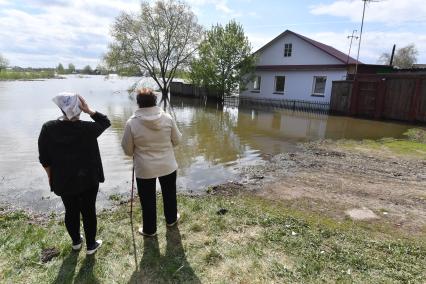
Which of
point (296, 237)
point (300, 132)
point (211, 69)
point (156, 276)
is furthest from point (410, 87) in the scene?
point (156, 276)

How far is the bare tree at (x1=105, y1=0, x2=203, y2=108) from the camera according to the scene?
2722cm

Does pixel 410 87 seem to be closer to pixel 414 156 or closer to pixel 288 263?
pixel 414 156

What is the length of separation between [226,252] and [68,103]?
2219 mm

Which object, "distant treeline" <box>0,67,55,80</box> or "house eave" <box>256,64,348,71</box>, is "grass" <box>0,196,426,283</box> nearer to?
"house eave" <box>256,64,348,71</box>

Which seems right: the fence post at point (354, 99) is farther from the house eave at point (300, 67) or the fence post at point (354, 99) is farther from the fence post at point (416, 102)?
the fence post at point (416, 102)

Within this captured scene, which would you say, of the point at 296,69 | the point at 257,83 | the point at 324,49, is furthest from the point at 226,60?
the point at 324,49

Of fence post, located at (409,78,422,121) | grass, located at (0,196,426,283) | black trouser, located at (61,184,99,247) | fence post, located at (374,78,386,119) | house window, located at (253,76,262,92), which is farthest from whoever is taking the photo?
house window, located at (253,76,262,92)

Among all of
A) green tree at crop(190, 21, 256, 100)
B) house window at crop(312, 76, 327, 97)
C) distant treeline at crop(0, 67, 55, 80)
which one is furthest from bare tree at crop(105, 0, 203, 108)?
distant treeline at crop(0, 67, 55, 80)

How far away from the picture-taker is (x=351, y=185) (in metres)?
5.90

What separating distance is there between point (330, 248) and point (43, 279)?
2.98 metres

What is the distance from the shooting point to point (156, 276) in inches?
121

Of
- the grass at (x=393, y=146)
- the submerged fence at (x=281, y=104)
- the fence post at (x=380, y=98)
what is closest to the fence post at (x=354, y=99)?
the fence post at (x=380, y=98)

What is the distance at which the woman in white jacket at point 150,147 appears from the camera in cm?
340

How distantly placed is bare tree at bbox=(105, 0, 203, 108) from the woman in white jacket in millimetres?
24003
